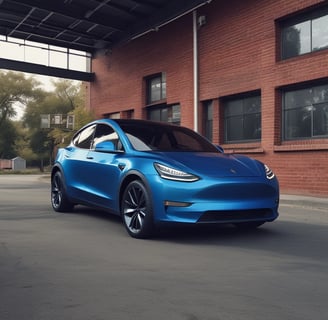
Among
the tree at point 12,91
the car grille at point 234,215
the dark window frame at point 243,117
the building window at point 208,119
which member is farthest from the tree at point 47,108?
the car grille at point 234,215

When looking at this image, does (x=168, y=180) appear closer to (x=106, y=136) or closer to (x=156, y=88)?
(x=106, y=136)

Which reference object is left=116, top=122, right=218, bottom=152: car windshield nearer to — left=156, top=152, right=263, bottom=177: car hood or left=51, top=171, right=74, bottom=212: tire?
left=156, top=152, right=263, bottom=177: car hood

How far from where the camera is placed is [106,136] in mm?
6988

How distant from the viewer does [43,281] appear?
383 cm

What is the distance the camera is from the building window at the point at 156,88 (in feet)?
67.6

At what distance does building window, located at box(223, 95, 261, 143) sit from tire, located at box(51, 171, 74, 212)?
8.90 meters

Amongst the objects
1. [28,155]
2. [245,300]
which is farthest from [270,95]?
[28,155]

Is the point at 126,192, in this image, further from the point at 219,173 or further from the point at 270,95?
the point at 270,95

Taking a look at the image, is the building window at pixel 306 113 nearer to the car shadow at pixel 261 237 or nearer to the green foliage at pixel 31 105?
the car shadow at pixel 261 237

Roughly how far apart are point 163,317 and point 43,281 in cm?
131

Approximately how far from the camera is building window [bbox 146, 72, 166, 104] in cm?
2059

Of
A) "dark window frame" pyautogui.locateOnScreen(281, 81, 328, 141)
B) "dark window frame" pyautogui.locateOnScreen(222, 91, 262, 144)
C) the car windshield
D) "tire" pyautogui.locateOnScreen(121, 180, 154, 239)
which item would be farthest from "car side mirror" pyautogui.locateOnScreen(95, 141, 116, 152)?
"dark window frame" pyautogui.locateOnScreen(222, 91, 262, 144)

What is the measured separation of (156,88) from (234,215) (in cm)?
1621

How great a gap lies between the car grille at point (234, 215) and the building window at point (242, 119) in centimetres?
1011
